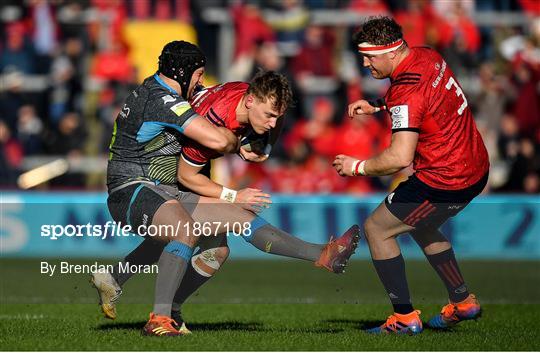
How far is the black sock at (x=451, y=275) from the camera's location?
1045 centimetres

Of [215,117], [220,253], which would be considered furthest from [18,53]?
[215,117]

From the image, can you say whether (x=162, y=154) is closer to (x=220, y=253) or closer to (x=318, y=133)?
(x=220, y=253)

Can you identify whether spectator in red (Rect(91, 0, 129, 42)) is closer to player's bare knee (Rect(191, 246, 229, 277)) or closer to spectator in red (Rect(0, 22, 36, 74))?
spectator in red (Rect(0, 22, 36, 74))

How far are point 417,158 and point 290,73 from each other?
10930mm

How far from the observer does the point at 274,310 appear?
41.0 ft

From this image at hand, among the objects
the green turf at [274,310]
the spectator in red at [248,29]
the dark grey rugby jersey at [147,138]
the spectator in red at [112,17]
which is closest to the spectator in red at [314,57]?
the spectator in red at [248,29]

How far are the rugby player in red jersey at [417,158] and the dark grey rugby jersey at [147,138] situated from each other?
4.66 feet

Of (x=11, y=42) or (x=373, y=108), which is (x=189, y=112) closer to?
(x=373, y=108)

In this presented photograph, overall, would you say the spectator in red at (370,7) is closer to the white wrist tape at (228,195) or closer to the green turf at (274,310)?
Answer: the green turf at (274,310)

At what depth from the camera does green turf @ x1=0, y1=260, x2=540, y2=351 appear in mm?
9406

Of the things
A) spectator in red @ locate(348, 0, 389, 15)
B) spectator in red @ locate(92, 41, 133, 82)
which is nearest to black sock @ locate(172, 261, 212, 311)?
spectator in red @ locate(92, 41, 133, 82)

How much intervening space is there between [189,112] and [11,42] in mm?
12924

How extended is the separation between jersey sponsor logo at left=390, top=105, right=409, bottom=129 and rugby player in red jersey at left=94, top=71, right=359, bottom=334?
2.89 ft

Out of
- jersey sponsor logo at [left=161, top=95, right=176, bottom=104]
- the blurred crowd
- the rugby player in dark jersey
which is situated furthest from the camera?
the blurred crowd
